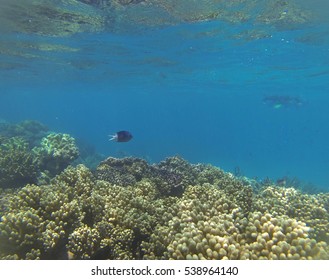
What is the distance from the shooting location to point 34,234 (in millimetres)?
5883

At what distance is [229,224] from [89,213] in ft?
11.5

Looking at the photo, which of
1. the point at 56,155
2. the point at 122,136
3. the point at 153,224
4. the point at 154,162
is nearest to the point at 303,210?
the point at 153,224

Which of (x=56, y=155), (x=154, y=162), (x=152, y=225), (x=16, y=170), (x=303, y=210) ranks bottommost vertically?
(x=154, y=162)

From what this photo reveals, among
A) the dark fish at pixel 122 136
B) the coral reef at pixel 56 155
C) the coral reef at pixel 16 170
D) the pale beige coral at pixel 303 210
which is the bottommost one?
the coral reef at pixel 56 155

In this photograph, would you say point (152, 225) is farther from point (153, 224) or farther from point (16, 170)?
point (16, 170)

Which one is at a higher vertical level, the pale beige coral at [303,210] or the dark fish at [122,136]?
the dark fish at [122,136]

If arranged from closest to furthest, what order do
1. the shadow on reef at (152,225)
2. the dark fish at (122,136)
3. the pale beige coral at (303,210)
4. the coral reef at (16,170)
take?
the shadow on reef at (152,225) < the pale beige coral at (303,210) < the dark fish at (122,136) < the coral reef at (16,170)

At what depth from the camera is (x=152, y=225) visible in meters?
6.73

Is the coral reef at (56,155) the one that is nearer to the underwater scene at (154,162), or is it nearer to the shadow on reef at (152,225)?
the underwater scene at (154,162)

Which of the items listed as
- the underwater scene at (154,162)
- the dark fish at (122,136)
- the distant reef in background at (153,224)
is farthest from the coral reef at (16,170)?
the dark fish at (122,136)

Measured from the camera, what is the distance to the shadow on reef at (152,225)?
490 cm
